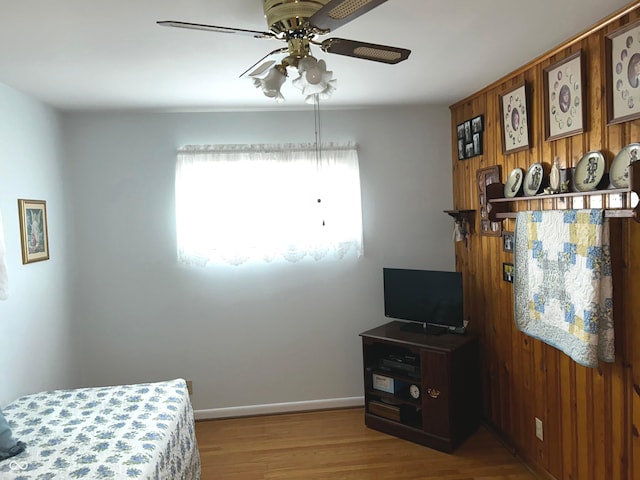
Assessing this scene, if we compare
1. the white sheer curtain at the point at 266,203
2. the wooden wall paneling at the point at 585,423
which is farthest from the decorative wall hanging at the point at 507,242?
the white sheer curtain at the point at 266,203

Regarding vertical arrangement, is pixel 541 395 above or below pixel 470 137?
below

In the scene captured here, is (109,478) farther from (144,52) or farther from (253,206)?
(253,206)

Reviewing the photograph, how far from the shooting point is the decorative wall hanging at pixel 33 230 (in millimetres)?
2951

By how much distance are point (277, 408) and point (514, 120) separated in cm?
277

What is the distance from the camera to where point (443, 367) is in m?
3.16

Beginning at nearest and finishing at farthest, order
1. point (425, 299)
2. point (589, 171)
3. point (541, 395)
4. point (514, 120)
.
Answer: point (589, 171), point (541, 395), point (514, 120), point (425, 299)

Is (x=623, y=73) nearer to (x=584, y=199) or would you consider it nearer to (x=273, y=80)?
(x=584, y=199)

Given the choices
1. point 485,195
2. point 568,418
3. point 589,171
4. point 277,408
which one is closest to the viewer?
point 589,171

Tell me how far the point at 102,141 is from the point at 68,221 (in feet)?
2.16

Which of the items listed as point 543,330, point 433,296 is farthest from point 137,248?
point 543,330

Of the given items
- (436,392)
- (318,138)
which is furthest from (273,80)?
(436,392)

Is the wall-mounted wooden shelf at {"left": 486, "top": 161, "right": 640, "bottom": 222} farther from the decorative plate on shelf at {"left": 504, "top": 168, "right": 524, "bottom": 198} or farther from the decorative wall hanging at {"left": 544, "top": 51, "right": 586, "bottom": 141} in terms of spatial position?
the decorative wall hanging at {"left": 544, "top": 51, "right": 586, "bottom": 141}

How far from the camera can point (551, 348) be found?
266 cm

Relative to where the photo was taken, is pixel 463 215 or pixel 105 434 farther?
pixel 463 215
